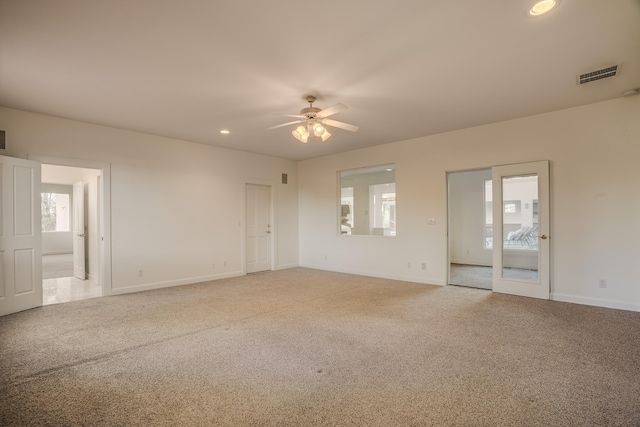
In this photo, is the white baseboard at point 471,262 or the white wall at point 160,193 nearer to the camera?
the white wall at point 160,193

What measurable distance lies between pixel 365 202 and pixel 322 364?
5.43 meters

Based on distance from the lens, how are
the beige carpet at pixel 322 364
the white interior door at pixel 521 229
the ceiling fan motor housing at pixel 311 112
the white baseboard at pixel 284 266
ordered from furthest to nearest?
the white baseboard at pixel 284 266
the white interior door at pixel 521 229
the ceiling fan motor housing at pixel 311 112
the beige carpet at pixel 322 364

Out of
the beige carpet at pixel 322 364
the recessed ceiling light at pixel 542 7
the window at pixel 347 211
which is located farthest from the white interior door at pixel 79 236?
the recessed ceiling light at pixel 542 7

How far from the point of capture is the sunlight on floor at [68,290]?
467 cm

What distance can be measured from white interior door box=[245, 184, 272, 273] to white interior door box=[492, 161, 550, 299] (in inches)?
188

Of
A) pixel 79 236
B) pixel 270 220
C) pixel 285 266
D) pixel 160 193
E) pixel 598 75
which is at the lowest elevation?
pixel 285 266

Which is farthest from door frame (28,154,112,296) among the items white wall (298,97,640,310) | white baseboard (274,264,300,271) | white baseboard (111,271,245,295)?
white wall (298,97,640,310)

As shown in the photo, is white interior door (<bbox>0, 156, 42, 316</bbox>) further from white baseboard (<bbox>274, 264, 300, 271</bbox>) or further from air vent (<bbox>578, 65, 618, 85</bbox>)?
air vent (<bbox>578, 65, 618, 85</bbox>)

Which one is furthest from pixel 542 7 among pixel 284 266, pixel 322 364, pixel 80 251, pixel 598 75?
pixel 80 251

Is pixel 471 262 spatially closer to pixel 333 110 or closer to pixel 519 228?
pixel 519 228

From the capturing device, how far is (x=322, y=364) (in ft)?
8.30

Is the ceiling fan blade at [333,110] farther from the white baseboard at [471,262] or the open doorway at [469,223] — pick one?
the white baseboard at [471,262]

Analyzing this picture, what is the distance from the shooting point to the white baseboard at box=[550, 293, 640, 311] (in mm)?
3863

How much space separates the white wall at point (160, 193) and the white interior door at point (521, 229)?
194 inches
